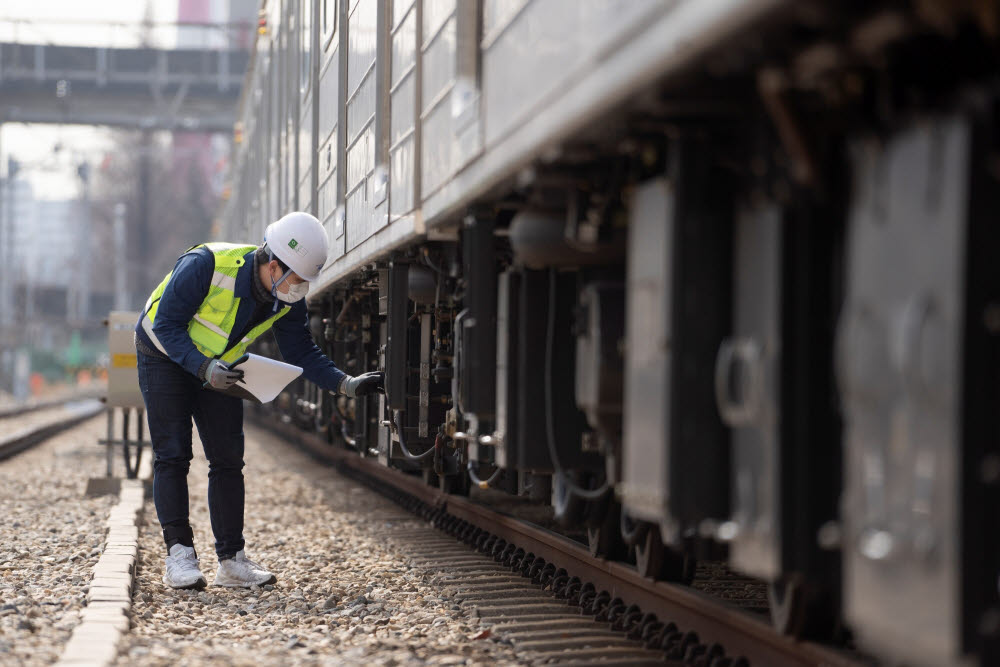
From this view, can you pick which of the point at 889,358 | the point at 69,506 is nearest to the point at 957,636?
the point at 889,358

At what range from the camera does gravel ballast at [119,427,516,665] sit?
4699 millimetres

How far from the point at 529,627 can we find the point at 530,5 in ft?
8.59

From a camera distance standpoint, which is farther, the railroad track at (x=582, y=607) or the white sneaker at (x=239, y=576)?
the white sneaker at (x=239, y=576)

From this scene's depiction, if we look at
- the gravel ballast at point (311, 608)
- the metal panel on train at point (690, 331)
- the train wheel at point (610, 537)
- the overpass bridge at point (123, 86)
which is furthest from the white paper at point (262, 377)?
the overpass bridge at point (123, 86)

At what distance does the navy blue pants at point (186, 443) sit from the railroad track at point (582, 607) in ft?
3.60

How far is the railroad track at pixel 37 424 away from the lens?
1692cm

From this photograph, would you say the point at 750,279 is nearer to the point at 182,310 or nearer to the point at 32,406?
the point at 182,310

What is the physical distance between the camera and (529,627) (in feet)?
17.5

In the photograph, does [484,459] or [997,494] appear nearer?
[997,494]

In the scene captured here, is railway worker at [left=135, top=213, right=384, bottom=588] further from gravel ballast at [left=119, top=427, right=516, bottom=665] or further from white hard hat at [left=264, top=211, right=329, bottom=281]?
gravel ballast at [left=119, top=427, right=516, bottom=665]

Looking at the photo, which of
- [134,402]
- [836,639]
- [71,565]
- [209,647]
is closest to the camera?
[836,639]

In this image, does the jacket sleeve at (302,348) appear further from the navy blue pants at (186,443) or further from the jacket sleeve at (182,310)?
the jacket sleeve at (182,310)

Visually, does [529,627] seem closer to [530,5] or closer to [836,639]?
[836,639]

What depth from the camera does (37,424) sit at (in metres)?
22.7
